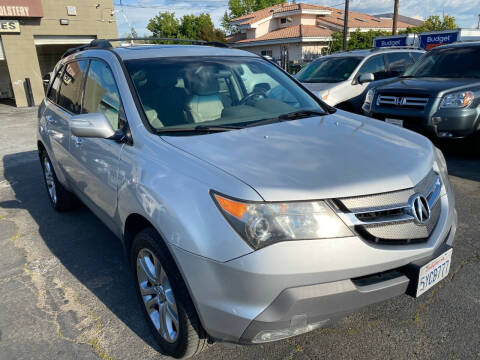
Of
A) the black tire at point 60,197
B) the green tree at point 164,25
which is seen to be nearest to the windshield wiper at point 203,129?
the black tire at point 60,197

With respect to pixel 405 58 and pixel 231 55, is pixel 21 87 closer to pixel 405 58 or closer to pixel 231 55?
pixel 405 58

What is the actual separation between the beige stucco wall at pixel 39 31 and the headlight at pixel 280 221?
Answer: 18.6m

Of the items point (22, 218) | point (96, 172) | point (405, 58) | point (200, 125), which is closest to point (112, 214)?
point (96, 172)

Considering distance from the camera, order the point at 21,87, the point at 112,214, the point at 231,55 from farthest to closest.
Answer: the point at 21,87 → the point at 231,55 → the point at 112,214

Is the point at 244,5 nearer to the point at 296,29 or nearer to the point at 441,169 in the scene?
the point at 296,29

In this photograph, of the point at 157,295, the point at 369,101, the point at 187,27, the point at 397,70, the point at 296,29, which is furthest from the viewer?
the point at 187,27

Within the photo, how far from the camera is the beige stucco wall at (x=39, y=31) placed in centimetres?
1697

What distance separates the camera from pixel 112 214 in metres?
2.72

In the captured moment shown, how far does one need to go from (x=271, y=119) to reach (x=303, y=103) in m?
0.55

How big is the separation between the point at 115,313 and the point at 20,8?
17409 millimetres

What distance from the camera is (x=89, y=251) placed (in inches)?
144

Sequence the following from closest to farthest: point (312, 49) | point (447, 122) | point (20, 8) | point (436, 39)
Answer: point (447, 122) < point (436, 39) < point (20, 8) < point (312, 49)

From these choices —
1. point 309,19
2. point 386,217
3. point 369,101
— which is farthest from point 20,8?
point 309,19

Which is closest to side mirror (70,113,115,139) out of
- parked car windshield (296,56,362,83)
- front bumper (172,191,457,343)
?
front bumper (172,191,457,343)
